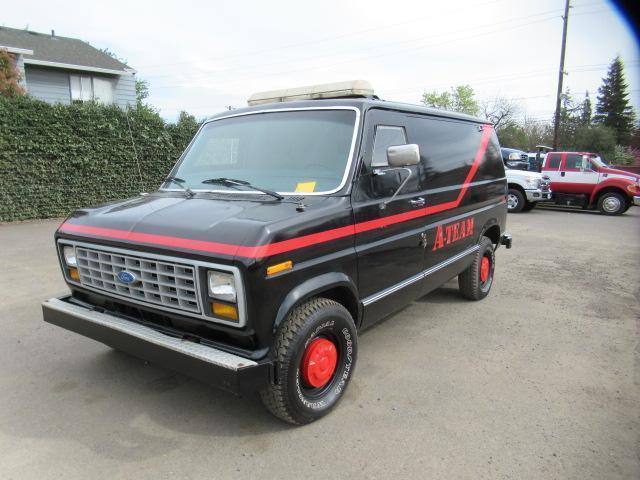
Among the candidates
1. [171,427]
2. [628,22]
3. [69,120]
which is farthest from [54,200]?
[628,22]

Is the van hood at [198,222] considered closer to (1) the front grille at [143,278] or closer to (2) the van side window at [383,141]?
(1) the front grille at [143,278]

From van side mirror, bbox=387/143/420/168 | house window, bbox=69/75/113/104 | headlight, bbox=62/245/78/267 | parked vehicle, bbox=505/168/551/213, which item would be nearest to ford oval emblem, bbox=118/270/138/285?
headlight, bbox=62/245/78/267

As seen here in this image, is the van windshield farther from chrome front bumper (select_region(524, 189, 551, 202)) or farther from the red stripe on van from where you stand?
chrome front bumper (select_region(524, 189, 551, 202))

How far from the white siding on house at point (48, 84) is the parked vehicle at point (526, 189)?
16.6 meters

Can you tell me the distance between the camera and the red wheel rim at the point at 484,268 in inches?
223

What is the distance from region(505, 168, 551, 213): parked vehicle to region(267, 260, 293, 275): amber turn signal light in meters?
13.0

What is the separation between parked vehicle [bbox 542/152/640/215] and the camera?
14.5 m

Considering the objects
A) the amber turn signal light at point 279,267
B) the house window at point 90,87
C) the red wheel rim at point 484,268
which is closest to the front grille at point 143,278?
the amber turn signal light at point 279,267

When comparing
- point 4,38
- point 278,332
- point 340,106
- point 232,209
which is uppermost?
point 4,38

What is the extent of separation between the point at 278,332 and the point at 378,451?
37.3 inches

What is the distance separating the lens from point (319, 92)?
4277mm

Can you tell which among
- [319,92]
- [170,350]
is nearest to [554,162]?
[319,92]

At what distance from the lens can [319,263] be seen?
297cm

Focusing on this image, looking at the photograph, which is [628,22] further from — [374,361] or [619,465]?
[374,361]
